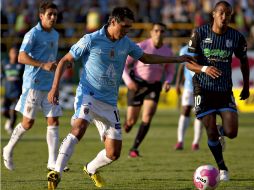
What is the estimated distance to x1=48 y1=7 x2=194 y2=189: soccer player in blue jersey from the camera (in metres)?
10.8

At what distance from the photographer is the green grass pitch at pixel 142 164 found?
11812 mm

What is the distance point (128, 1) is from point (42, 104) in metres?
22.0

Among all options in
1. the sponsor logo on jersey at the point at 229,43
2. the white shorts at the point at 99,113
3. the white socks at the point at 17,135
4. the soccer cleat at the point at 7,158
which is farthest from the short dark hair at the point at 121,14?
the soccer cleat at the point at 7,158

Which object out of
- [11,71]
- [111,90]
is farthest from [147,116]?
[11,71]

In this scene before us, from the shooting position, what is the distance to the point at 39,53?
13.2 metres

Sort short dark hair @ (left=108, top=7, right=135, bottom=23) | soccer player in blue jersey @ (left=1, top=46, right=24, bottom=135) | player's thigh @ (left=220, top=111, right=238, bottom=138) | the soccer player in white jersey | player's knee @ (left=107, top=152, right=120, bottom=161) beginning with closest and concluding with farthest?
short dark hair @ (left=108, top=7, right=135, bottom=23)
player's knee @ (left=107, top=152, right=120, bottom=161)
player's thigh @ (left=220, top=111, right=238, bottom=138)
the soccer player in white jersey
soccer player in blue jersey @ (left=1, top=46, right=24, bottom=135)

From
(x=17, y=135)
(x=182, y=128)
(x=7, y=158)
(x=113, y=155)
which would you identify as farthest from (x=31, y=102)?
(x=182, y=128)

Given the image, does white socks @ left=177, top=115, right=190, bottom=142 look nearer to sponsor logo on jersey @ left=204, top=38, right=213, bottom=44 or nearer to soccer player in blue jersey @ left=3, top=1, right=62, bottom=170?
soccer player in blue jersey @ left=3, top=1, right=62, bottom=170

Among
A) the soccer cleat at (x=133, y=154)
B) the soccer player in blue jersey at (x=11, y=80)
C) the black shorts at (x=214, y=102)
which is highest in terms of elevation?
the soccer player in blue jersey at (x=11, y=80)

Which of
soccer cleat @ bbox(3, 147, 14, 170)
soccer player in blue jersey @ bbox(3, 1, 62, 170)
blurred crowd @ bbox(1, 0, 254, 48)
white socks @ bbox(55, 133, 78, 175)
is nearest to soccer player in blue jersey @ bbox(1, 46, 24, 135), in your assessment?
soccer cleat @ bbox(3, 147, 14, 170)

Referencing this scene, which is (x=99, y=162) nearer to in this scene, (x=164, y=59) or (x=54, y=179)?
(x=54, y=179)

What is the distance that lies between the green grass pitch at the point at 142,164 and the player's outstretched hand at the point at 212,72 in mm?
1561

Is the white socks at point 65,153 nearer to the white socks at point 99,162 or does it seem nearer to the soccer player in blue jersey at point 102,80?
the soccer player in blue jersey at point 102,80

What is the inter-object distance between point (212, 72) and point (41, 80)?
3176 mm
